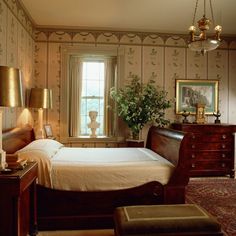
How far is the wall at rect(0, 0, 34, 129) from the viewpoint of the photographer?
3338 mm

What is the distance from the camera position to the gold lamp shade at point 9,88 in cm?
195

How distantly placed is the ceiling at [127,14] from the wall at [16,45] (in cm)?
31

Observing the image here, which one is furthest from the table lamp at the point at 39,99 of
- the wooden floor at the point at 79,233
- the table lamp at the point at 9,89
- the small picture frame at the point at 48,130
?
the table lamp at the point at 9,89

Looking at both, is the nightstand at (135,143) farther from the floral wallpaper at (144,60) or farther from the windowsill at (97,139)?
the floral wallpaper at (144,60)

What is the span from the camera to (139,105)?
495cm

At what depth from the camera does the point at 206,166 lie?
198 inches

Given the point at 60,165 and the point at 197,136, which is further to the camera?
the point at 197,136

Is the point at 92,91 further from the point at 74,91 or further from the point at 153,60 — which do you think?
the point at 153,60

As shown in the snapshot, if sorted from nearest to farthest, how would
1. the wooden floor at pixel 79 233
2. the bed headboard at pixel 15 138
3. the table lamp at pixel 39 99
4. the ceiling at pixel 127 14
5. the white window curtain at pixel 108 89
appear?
1. the wooden floor at pixel 79 233
2. the bed headboard at pixel 15 138
3. the ceiling at pixel 127 14
4. the table lamp at pixel 39 99
5. the white window curtain at pixel 108 89

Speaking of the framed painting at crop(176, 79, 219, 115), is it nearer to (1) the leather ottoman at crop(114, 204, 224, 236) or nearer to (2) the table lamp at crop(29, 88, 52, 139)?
(2) the table lamp at crop(29, 88, 52, 139)

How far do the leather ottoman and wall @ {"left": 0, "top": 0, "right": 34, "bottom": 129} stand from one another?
2127mm

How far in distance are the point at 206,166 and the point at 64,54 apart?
3463mm

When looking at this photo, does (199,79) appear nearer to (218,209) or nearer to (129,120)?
(129,120)

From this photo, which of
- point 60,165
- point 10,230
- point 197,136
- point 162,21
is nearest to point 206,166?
point 197,136
